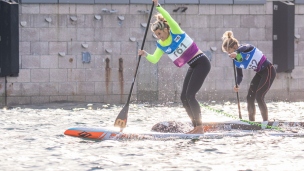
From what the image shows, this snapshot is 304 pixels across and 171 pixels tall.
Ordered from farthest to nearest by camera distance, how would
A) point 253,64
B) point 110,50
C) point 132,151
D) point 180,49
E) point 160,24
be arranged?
point 110,50 < point 253,64 < point 180,49 < point 160,24 < point 132,151

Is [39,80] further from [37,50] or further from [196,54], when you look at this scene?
[196,54]

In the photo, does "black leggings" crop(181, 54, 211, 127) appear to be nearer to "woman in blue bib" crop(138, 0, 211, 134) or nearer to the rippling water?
"woman in blue bib" crop(138, 0, 211, 134)

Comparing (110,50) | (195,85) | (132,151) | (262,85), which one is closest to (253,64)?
(262,85)

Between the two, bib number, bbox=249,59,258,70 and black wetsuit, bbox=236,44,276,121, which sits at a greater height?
bib number, bbox=249,59,258,70

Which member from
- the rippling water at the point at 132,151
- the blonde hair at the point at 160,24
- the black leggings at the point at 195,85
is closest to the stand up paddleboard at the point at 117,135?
the rippling water at the point at 132,151

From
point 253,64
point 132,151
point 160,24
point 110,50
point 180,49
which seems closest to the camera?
point 132,151

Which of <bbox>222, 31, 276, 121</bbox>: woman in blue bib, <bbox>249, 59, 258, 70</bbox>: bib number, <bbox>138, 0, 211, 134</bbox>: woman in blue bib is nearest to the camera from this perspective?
<bbox>138, 0, 211, 134</bbox>: woman in blue bib

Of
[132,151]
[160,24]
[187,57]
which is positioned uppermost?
[160,24]

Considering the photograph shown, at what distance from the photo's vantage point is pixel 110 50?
20969 millimetres

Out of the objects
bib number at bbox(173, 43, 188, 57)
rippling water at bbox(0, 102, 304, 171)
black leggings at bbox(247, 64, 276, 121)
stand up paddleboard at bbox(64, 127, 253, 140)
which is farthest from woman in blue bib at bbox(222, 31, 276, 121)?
stand up paddleboard at bbox(64, 127, 253, 140)

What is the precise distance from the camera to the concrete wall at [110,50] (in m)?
20.6

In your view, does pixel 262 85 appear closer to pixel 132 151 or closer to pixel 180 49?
Result: pixel 180 49

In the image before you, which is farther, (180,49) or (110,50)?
(110,50)

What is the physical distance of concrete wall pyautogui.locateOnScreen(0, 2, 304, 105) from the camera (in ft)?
67.5
